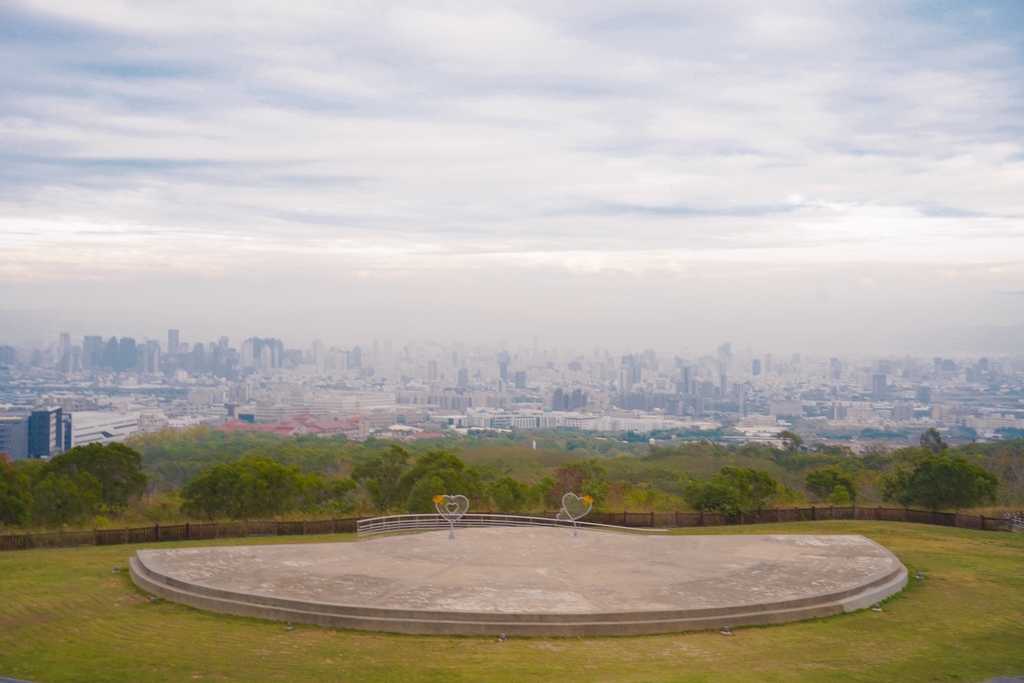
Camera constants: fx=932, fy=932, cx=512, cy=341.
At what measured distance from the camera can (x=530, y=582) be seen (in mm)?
15234

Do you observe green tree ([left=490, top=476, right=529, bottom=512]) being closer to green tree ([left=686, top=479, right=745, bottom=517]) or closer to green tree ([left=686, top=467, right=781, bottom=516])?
Answer: green tree ([left=686, top=467, right=781, bottom=516])

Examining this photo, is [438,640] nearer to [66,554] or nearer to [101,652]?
[101,652]

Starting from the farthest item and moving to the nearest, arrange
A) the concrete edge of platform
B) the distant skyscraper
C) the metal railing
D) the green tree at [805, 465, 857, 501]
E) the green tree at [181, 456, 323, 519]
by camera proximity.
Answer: the distant skyscraper
the green tree at [805, 465, 857, 501]
the green tree at [181, 456, 323, 519]
the metal railing
the concrete edge of platform

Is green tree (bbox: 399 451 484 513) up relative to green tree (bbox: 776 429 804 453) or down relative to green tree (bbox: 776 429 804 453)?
up

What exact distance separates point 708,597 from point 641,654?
2.71 meters

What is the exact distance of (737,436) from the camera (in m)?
99.8

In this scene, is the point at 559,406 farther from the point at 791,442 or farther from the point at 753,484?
the point at 753,484

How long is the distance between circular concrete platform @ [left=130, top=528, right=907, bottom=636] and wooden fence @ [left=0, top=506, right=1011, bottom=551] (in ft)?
9.12

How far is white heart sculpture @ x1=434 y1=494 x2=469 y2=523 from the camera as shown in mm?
20062

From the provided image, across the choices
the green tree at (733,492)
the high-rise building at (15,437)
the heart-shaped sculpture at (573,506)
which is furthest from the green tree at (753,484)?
the high-rise building at (15,437)

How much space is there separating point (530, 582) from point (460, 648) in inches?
129

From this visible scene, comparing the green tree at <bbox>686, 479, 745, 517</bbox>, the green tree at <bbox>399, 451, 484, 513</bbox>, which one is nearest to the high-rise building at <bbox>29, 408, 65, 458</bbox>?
the green tree at <bbox>399, 451, 484, 513</bbox>

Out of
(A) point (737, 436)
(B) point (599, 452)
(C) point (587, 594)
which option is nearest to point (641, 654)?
(C) point (587, 594)

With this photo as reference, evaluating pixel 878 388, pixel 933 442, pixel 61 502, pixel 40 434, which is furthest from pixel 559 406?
pixel 61 502
